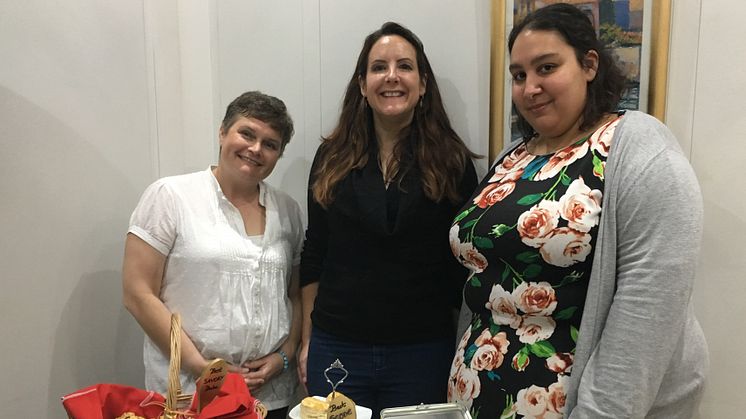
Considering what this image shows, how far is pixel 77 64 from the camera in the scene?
1626 mm

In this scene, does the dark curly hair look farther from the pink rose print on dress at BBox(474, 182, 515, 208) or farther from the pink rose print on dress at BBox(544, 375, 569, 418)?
the pink rose print on dress at BBox(544, 375, 569, 418)

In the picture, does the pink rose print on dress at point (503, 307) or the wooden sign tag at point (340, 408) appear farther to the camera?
the pink rose print on dress at point (503, 307)

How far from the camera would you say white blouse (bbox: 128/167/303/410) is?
1486 millimetres

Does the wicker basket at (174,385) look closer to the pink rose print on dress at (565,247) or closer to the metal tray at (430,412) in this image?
Answer: the metal tray at (430,412)

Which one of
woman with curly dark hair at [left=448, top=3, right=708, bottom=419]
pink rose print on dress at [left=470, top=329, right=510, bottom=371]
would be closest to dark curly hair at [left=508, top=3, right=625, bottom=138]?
woman with curly dark hair at [left=448, top=3, right=708, bottom=419]

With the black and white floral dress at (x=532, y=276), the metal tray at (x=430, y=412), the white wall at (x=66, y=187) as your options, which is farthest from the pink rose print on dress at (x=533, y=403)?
the white wall at (x=66, y=187)

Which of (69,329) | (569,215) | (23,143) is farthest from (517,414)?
(23,143)

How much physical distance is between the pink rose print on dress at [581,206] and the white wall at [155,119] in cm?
53

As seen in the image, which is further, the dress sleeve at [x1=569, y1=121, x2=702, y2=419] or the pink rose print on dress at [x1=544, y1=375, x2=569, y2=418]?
the pink rose print on dress at [x1=544, y1=375, x2=569, y2=418]

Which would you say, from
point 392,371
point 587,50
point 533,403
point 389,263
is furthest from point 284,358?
point 587,50

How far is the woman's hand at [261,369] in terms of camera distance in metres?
1.52

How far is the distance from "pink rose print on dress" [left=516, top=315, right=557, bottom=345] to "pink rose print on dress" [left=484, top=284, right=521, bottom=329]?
0.7 inches

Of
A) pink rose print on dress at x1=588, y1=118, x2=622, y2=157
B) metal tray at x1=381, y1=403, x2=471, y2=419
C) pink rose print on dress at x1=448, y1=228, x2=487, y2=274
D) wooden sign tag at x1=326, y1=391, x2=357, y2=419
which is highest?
pink rose print on dress at x1=588, y1=118, x2=622, y2=157

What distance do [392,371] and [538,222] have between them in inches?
25.7
